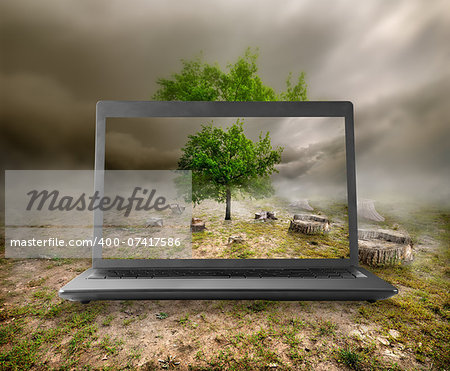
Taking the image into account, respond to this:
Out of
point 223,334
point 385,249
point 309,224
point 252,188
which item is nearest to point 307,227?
point 309,224

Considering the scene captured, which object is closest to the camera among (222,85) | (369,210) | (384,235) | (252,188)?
(252,188)

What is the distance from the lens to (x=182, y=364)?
26.8 inches

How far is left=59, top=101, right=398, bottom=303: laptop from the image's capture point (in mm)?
1218

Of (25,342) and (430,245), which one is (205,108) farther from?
(430,245)

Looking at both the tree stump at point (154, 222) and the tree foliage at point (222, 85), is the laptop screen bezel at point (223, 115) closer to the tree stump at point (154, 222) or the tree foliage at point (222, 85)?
the tree stump at point (154, 222)

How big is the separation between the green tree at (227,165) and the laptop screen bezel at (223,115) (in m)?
0.13

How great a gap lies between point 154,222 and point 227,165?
591mm

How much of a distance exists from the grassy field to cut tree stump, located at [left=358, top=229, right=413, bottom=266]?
9.0 inches

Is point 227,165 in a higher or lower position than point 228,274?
higher

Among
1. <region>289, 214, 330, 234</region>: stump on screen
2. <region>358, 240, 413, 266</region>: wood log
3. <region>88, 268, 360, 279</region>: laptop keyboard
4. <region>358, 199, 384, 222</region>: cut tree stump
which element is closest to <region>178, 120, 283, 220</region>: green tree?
<region>289, 214, 330, 234</region>: stump on screen

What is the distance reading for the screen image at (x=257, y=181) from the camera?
1.27 m

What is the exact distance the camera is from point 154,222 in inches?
54.3

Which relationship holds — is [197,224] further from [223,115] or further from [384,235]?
[384,235]

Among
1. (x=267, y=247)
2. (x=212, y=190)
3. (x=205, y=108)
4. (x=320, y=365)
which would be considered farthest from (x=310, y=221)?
(x=205, y=108)
